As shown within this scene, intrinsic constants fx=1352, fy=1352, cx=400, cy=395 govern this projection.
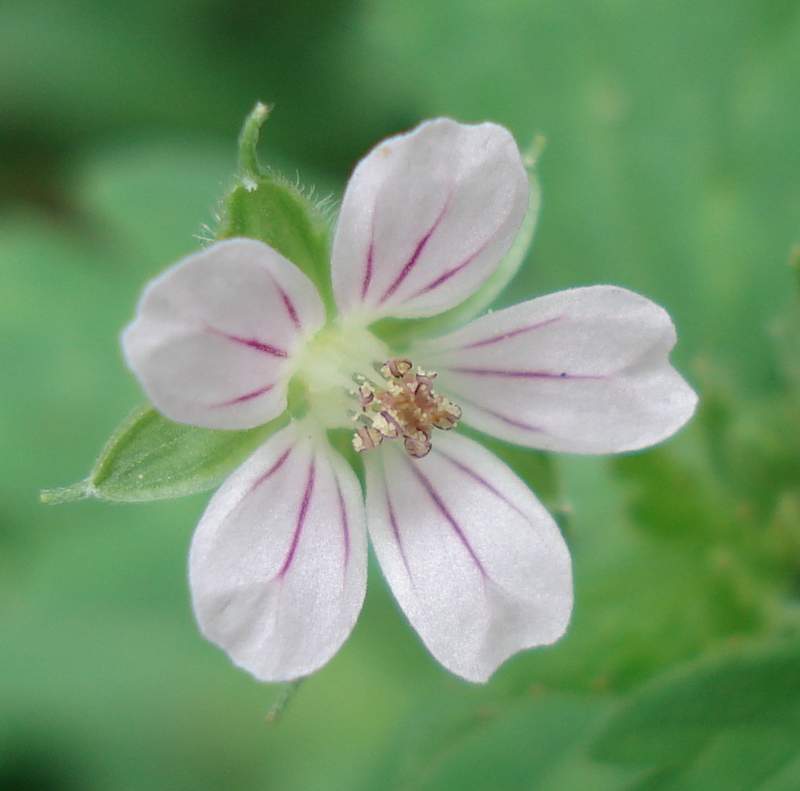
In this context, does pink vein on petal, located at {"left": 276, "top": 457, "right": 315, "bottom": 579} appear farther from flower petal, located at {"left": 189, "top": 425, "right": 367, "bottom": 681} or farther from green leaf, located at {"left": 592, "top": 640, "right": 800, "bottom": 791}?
green leaf, located at {"left": 592, "top": 640, "right": 800, "bottom": 791}

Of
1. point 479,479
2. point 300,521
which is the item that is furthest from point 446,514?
point 300,521

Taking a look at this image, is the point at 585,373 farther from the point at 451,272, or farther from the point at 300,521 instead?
the point at 300,521

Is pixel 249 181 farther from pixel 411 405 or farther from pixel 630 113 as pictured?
pixel 630 113

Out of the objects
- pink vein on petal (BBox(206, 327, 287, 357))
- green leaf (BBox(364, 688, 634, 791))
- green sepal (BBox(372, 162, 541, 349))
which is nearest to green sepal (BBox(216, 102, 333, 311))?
pink vein on petal (BBox(206, 327, 287, 357))

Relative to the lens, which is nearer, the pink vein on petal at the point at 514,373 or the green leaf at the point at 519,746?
the pink vein on petal at the point at 514,373

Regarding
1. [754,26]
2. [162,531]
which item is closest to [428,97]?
[754,26]

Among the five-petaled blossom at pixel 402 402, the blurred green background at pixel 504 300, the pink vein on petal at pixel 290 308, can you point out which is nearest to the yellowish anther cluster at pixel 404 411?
the five-petaled blossom at pixel 402 402

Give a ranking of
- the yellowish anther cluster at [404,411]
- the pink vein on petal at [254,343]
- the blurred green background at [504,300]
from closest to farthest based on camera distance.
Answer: the pink vein on petal at [254,343] < the yellowish anther cluster at [404,411] < the blurred green background at [504,300]

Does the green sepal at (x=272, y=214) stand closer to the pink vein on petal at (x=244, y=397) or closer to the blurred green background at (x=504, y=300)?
the pink vein on petal at (x=244, y=397)
